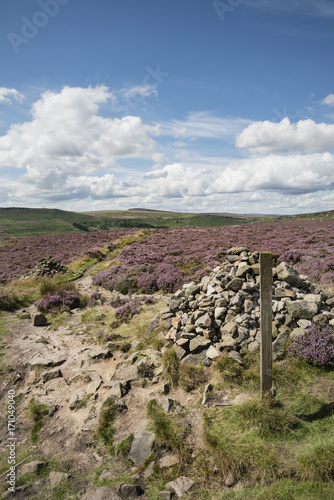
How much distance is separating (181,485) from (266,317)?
11.5 feet

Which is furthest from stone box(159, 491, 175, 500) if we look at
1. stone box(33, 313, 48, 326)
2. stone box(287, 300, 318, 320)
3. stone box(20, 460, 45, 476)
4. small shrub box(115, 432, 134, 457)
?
stone box(33, 313, 48, 326)

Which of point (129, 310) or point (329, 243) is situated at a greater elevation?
point (329, 243)

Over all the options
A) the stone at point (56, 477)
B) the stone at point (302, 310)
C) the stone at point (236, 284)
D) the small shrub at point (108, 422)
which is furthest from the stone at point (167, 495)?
the stone at point (236, 284)

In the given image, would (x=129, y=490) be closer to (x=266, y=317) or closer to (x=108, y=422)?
(x=108, y=422)

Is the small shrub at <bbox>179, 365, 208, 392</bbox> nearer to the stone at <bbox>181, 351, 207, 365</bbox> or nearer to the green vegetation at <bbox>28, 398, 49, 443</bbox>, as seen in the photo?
the stone at <bbox>181, 351, 207, 365</bbox>

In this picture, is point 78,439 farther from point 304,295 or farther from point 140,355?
point 304,295

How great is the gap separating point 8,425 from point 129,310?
26.2 ft

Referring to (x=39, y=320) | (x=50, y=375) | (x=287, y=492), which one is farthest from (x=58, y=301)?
(x=287, y=492)

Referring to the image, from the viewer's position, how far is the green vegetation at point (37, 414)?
6273mm

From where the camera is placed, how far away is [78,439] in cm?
589

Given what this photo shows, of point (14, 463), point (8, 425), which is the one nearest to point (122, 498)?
point (14, 463)

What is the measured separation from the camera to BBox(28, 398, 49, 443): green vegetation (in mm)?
6273

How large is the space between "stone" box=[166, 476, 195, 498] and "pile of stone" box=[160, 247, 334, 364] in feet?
10.7

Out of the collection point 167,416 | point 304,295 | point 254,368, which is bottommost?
point 167,416
